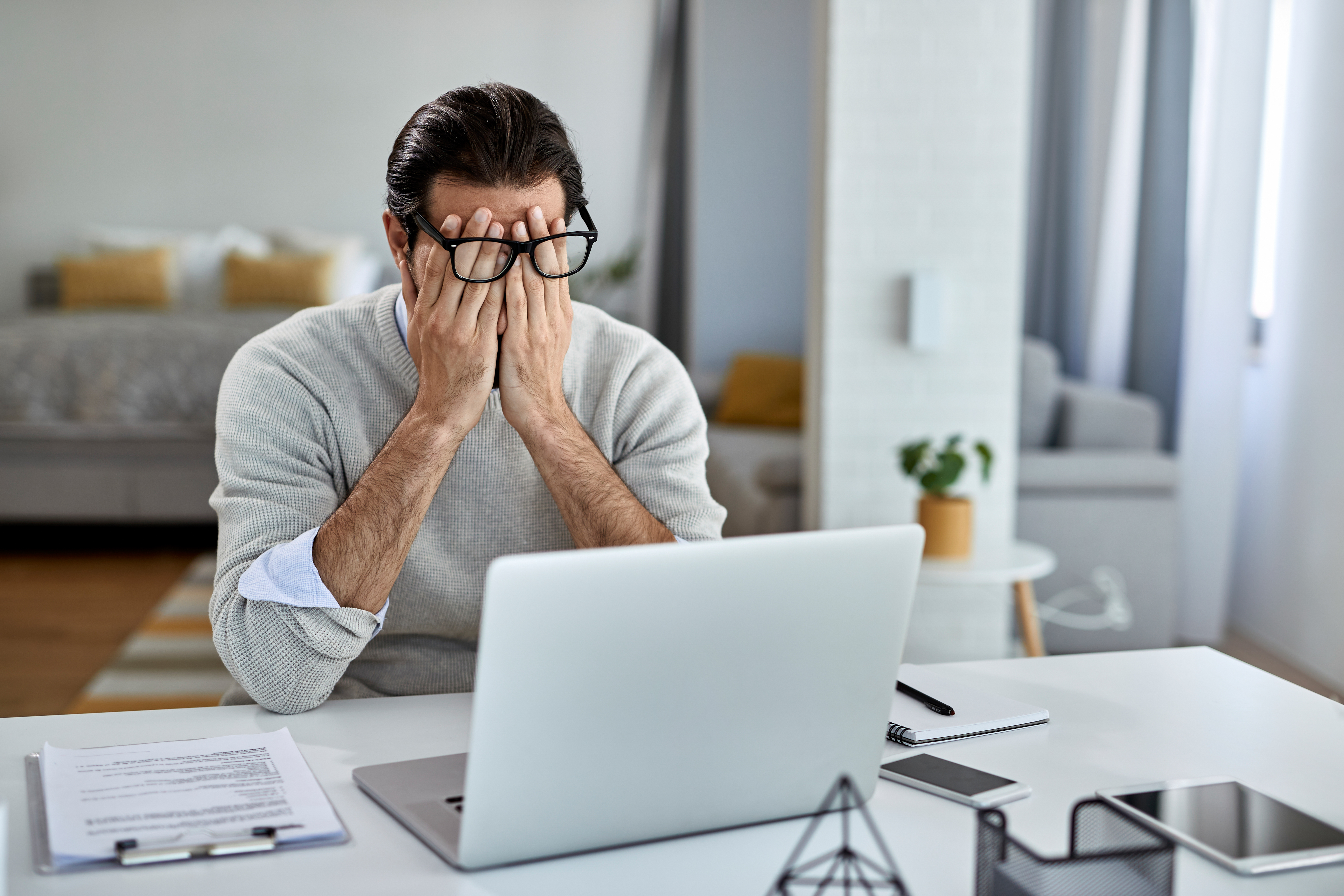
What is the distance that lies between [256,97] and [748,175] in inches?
90.5

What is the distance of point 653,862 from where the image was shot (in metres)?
0.70

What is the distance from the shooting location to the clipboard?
69 centimetres

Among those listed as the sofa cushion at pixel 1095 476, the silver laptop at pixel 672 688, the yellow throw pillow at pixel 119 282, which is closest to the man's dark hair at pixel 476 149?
the silver laptop at pixel 672 688

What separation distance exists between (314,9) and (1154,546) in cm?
433

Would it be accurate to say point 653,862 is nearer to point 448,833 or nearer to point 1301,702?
point 448,833

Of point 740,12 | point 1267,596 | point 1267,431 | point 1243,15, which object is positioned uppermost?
point 740,12

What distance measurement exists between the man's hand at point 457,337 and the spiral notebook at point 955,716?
0.49 metres

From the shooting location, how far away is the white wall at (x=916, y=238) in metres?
2.60

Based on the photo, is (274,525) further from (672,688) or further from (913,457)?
(913,457)

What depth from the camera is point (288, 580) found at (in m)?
1.04

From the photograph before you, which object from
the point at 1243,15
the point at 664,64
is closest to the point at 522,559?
the point at 1243,15

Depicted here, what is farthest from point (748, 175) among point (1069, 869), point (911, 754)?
point (1069, 869)

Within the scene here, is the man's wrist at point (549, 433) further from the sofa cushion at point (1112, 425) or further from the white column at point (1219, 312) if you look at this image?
the white column at point (1219, 312)

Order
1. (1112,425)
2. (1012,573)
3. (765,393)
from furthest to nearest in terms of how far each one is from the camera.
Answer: (765,393)
(1112,425)
(1012,573)
